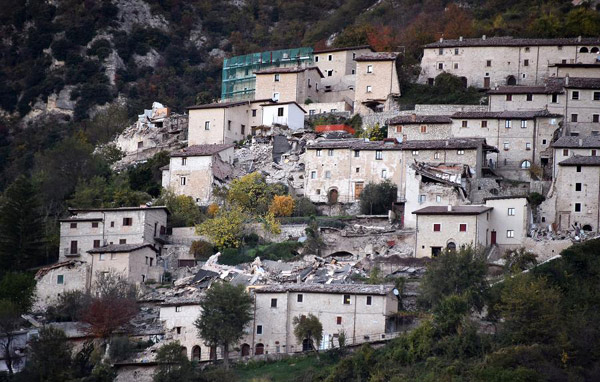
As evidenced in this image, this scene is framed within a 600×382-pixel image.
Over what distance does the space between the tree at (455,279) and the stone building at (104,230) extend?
58.0 feet

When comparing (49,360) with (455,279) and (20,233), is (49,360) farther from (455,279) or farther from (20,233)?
(455,279)

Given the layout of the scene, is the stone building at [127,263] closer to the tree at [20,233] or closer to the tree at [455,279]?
the tree at [20,233]

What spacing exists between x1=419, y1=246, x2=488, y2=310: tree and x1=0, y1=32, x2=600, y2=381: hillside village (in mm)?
1498

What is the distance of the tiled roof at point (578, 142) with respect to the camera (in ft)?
250

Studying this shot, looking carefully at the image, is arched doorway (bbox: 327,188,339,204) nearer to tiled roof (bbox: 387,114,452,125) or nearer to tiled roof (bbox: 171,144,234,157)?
tiled roof (bbox: 387,114,452,125)

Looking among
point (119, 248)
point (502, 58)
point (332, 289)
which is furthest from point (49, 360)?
point (502, 58)

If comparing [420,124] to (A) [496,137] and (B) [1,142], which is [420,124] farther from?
(B) [1,142]

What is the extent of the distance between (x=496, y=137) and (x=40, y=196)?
1121 inches

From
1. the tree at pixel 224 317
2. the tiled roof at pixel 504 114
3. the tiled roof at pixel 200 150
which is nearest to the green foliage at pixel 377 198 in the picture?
the tiled roof at pixel 504 114

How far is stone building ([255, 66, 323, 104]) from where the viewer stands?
303 ft

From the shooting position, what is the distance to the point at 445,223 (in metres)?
70.1

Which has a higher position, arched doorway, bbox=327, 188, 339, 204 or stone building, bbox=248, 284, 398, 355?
arched doorway, bbox=327, 188, 339, 204

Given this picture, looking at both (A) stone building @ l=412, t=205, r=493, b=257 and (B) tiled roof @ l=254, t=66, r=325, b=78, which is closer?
(A) stone building @ l=412, t=205, r=493, b=257

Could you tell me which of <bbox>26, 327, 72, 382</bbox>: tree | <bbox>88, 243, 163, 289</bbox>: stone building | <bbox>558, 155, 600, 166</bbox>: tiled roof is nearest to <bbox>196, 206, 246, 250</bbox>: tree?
<bbox>88, 243, 163, 289</bbox>: stone building
